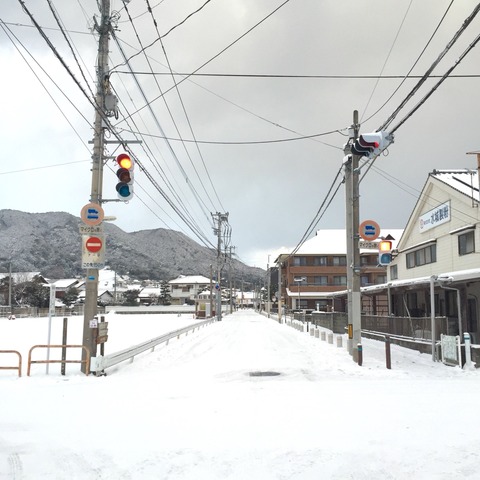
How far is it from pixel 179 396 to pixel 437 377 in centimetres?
693

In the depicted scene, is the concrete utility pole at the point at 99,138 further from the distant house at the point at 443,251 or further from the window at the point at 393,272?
the window at the point at 393,272

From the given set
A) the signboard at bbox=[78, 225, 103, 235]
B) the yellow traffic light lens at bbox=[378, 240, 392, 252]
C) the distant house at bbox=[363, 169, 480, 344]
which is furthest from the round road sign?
the distant house at bbox=[363, 169, 480, 344]

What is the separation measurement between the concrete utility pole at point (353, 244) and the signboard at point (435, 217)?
387 inches

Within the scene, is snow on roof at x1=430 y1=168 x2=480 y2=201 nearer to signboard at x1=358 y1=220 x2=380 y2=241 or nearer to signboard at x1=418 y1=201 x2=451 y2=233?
signboard at x1=418 y1=201 x2=451 y2=233

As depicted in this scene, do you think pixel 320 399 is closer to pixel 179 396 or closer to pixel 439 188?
pixel 179 396

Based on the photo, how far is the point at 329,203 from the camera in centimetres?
1938

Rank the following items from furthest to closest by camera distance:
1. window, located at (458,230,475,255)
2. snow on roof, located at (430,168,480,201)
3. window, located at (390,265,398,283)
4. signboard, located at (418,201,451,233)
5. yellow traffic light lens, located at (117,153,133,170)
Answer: window, located at (390,265,398,283)
signboard, located at (418,201,451,233)
snow on roof, located at (430,168,480,201)
window, located at (458,230,475,255)
yellow traffic light lens, located at (117,153,133,170)

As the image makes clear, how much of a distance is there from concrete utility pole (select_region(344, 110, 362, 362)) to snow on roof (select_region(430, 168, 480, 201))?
8160mm

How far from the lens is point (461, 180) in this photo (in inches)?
952

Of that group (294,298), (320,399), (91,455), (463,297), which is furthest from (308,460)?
(294,298)

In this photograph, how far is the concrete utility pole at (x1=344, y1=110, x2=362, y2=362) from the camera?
607 inches

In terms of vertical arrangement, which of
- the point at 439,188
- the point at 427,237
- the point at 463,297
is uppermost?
the point at 439,188

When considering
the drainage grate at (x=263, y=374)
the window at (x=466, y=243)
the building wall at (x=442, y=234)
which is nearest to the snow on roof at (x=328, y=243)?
the building wall at (x=442, y=234)

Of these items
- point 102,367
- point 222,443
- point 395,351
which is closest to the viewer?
point 222,443
